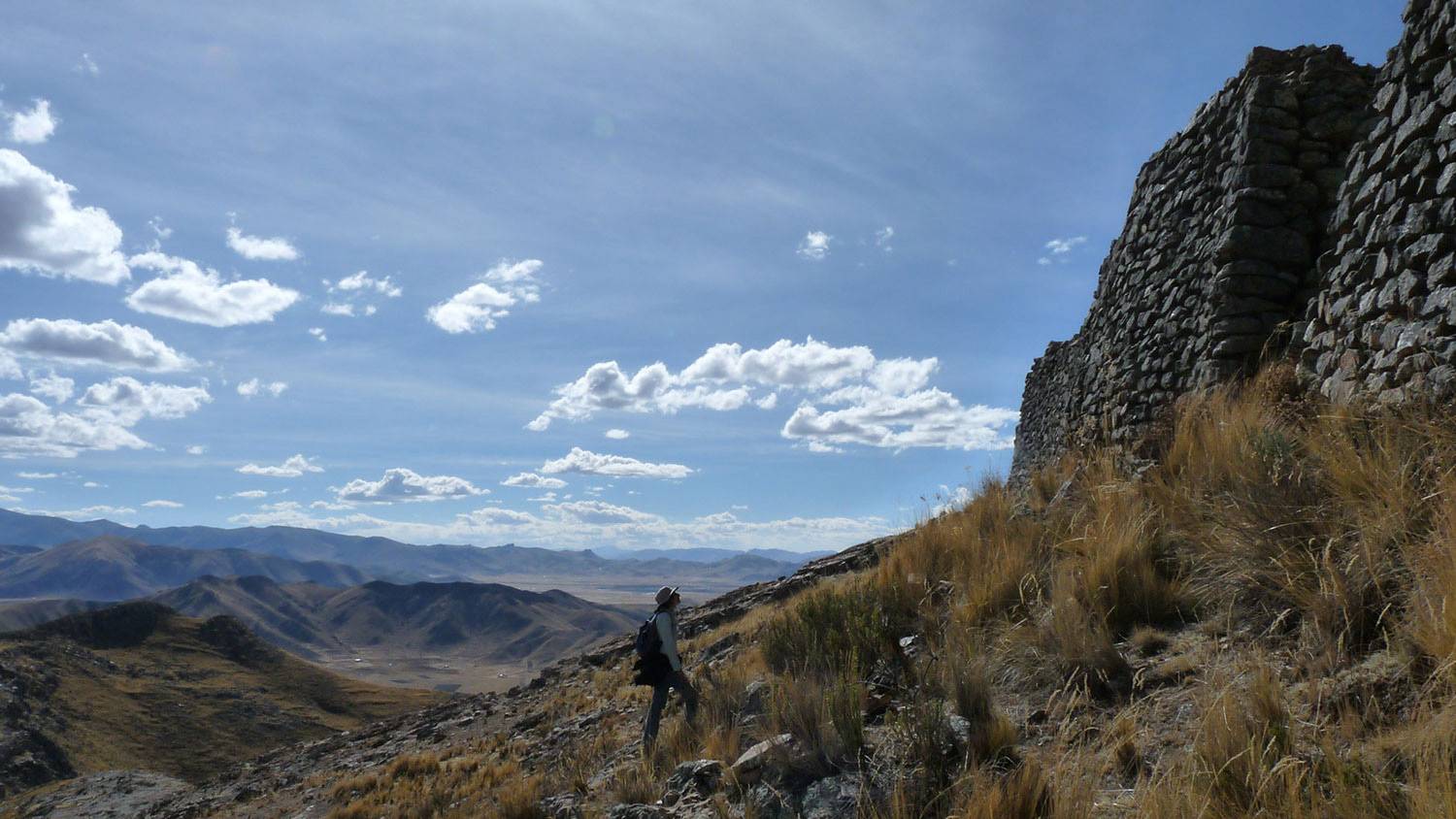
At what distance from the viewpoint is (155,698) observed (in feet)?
226

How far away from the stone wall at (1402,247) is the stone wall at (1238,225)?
91 centimetres

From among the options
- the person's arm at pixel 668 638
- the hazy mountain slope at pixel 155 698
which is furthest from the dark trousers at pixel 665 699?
the hazy mountain slope at pixel 155 698

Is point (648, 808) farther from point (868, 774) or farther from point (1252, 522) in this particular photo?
point (1252, 522)

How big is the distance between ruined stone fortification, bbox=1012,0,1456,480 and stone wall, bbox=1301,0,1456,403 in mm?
15

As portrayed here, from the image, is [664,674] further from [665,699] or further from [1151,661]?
[1151,661]

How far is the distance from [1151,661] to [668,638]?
5.62 meters

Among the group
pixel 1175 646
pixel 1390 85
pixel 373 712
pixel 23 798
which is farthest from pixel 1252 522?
pixel 373 712

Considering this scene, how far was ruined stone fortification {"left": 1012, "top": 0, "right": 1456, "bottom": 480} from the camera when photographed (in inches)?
224

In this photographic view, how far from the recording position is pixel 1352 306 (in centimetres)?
651

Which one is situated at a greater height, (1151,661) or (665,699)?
(1151,661)

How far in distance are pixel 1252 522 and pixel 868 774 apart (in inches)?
120

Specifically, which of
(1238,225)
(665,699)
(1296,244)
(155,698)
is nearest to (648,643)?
(665,699)

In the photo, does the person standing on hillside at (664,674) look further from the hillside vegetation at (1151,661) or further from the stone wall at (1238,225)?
the stone wall at (1238,225)

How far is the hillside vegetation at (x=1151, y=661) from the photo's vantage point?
10.6ft
